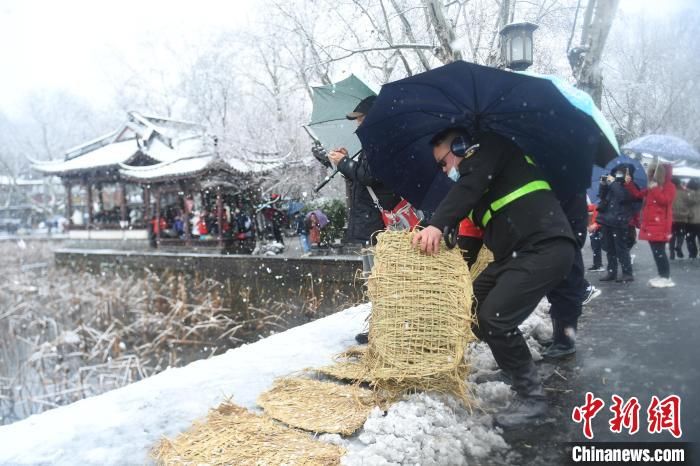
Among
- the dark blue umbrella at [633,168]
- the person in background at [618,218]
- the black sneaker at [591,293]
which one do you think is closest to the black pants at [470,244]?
the black sneaker at [591,293]

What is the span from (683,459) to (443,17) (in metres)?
7.68

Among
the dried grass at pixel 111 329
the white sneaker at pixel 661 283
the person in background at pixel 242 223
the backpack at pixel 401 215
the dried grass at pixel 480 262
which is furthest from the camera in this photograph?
the person in background at pixel 242 223

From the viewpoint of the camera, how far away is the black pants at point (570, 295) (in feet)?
11.4

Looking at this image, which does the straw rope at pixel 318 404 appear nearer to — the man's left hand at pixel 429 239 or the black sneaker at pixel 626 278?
the man's left hand at pixel 429 239

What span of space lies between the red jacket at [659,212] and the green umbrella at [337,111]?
3953mm

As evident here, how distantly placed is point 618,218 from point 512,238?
16.5ft

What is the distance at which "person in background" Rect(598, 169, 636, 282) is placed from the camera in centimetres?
677

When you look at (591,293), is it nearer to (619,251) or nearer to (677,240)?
(619,251)

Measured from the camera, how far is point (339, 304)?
1100 centimetres

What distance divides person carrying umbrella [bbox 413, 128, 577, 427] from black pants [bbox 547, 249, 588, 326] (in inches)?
36.3

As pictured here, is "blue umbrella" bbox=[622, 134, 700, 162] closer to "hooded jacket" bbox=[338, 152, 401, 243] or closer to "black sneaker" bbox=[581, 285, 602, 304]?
"black sneaker" bbox=[581, 285, 602, 304]

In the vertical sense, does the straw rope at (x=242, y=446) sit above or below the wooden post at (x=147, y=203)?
below

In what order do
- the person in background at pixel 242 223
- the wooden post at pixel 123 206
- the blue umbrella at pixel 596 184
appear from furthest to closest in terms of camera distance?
1. the wooden post at pixel 123 206
2. the person in background at pixel 242 223
3. the blue umbrella at pixel 596 184

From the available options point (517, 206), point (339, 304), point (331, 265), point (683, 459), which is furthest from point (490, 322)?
point (331, 265)
